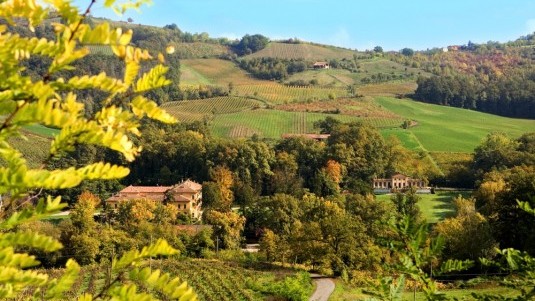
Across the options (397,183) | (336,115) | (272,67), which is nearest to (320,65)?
(272,67)

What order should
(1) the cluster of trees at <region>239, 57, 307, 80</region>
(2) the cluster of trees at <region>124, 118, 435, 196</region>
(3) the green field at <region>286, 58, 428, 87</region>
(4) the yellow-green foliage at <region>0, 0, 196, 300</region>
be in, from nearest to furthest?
(4) the yellow-green foliage at <region>0, 0, 196, 300</region>, (2) the cluster of trees at <region>124, 118, 435, 196</region>, (3) the green field at <region>286, 58, 428, 87</region>, (1) the cluster of trees at <region>239, 57, 307, 80</region>

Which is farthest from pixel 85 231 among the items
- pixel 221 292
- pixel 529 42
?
pixel 529 42

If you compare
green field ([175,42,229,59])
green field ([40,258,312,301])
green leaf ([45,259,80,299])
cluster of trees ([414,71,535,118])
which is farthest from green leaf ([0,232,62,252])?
green field ([175,42,229,59])

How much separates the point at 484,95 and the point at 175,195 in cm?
7396

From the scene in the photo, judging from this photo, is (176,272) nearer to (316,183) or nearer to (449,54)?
(316,183)

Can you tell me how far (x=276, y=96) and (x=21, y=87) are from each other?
341 feet

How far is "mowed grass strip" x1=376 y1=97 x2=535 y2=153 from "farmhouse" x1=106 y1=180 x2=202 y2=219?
115 feet

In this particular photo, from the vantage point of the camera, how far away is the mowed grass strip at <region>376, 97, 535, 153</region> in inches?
3000

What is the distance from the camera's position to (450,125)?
87250mm

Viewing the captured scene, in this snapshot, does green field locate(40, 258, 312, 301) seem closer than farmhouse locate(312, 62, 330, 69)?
Yes

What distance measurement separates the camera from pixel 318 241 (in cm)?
3238

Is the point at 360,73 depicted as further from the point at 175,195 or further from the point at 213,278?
the point at 213,278

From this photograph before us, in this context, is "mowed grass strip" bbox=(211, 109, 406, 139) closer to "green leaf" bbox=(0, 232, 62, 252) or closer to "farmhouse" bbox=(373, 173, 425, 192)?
"farmhouse" bbox=(373, 173, 425, 192)

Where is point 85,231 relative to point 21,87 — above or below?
below
